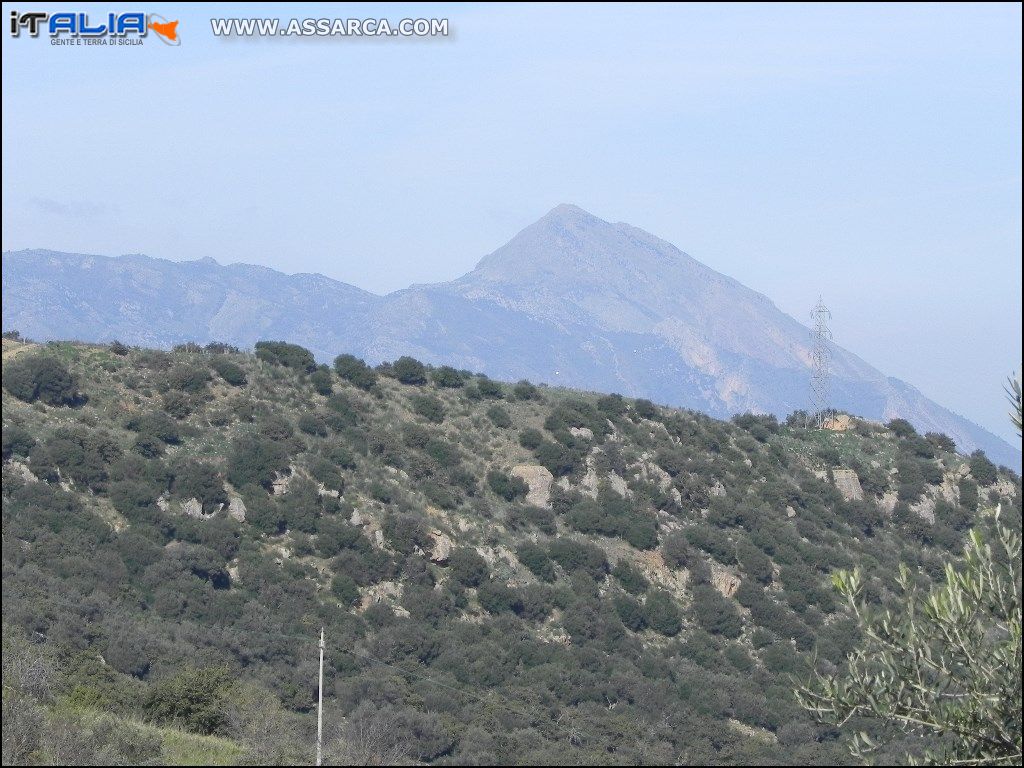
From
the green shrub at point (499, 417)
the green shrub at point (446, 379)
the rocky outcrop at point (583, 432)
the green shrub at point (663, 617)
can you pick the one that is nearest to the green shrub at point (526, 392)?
the green shrub at point (446, 379)

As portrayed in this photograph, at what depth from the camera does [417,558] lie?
1660 inches

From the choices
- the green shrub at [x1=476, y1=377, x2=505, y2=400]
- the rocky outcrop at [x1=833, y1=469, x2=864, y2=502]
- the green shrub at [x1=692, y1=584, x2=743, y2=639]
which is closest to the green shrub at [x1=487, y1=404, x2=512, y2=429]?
the green shrub at [x1=476, y1=377, x2=505, y2=400]

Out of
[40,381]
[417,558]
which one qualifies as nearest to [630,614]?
[417,558]

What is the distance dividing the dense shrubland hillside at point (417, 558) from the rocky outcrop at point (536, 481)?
0.35 ft

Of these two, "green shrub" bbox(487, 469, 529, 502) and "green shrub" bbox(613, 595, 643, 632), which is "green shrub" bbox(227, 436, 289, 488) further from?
"green shrub" bbox(613, 595, 643, 632)

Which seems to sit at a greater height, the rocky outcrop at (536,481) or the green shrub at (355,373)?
the green shrub at (355,373)

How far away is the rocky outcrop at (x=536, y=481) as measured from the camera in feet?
161

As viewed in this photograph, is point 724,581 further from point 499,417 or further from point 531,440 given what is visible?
point 499,417

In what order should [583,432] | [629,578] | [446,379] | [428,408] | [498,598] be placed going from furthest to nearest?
[446,379], [583,432], [428,408], [629,578], [498,598]

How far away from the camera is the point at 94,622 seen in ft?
98.5

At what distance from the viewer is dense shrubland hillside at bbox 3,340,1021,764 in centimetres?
2691

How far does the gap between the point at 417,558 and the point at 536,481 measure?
→ 8.77 metres

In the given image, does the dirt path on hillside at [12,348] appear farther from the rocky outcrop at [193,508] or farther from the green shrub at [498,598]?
the green shrub at [498,598]

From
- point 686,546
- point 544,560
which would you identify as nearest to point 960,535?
point 686,546
